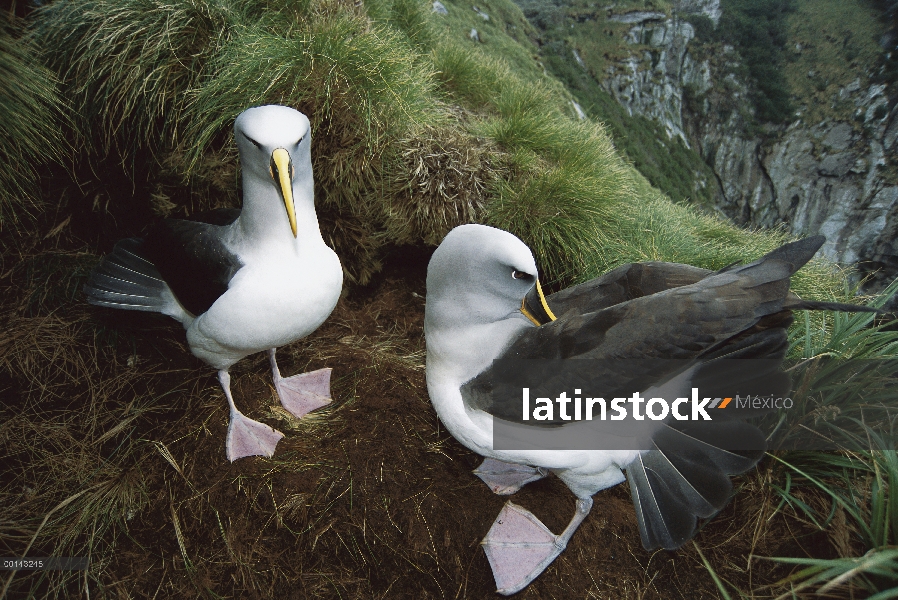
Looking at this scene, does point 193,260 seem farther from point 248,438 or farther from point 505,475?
point 505,475

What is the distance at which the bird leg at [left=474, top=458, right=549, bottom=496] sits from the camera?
2.54 m

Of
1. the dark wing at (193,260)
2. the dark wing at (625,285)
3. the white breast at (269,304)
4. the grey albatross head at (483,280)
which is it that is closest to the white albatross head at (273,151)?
the white breast at (269,304)

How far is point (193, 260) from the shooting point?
2.45 metres

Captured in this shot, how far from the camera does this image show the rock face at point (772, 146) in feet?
16.7

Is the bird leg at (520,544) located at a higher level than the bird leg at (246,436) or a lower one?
higher

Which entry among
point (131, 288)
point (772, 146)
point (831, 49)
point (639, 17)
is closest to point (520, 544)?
point (131, 288)

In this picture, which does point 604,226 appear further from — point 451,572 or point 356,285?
point 451,572

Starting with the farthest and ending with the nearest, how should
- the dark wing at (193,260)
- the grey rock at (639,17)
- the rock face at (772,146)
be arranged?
the grey rock at (639,17)
the rock face at (772,146)
the dark wing at (193,260)

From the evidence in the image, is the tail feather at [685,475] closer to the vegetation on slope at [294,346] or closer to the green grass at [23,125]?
the vegetation on slope at [294,346]

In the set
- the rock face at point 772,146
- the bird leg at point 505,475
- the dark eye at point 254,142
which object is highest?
the rock face at point 772,146

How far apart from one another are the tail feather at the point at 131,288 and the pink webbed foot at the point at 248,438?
0.69m

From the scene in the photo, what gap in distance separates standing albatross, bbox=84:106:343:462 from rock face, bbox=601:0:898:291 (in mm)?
4964

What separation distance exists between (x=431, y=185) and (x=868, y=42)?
595cm

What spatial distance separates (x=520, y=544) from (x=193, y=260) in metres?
2.20
